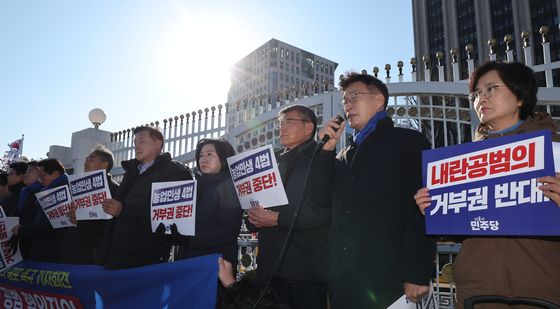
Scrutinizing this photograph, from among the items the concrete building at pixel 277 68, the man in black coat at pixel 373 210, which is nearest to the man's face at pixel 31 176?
the man in black coat at pixel 373 210

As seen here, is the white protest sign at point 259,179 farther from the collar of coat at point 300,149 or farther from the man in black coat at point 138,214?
the man in black coat at point 138,214

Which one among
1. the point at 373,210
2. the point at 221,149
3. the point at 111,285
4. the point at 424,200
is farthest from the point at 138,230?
the point at 424,200

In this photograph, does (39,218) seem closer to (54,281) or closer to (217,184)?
(54,281)

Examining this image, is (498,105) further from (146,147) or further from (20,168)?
(20,168)

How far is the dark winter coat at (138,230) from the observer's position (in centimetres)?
337

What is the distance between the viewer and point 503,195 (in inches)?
65.2

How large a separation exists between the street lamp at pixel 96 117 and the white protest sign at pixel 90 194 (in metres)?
7.03

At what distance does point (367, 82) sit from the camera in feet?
8.70

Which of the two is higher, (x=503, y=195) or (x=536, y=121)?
(x=536, y=121)

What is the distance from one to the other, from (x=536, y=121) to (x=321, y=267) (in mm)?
1408

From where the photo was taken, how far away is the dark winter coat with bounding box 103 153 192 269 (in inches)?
133

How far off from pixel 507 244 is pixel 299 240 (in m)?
1.23

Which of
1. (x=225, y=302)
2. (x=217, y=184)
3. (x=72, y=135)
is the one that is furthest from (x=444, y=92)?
(x=72, y=135)

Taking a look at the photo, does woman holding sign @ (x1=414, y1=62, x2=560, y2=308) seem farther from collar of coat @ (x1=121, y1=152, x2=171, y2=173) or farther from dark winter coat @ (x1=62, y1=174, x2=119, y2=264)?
dark winter coat @ (x1=62, y1=174, x2=119, y2=264)
